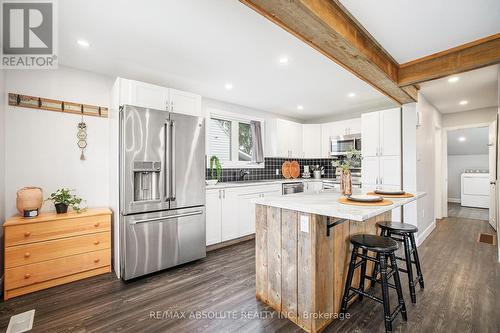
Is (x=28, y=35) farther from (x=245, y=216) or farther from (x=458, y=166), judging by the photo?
(x=458, y=166)

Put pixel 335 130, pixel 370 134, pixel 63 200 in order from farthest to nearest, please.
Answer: pixel 335 130, pixel 370 134, pixel 63 200

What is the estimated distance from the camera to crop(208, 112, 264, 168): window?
437 cm

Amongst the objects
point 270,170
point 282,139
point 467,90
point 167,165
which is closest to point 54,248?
point 167,165

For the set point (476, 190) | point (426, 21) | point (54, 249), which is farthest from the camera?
point (476, 190)

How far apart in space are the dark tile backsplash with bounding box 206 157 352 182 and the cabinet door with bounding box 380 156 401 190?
1.70 m

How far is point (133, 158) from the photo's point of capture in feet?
8.57

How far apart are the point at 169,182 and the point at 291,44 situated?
2.10 meters

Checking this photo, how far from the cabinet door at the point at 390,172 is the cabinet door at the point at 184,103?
10.8 ft

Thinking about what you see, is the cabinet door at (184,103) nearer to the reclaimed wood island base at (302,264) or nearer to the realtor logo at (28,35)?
the realtor logo at (28,35)

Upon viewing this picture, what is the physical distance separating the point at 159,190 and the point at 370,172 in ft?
11.9

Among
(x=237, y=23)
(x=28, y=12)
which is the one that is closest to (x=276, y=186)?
(x=237, y=23)

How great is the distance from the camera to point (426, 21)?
6.59ft

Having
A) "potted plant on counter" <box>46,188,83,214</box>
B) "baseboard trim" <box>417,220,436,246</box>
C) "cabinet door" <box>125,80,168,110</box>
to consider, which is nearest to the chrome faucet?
"cabinet door" <box>125,80,168,110</box>

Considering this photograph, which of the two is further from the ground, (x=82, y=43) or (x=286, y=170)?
(x=82, y=43)
